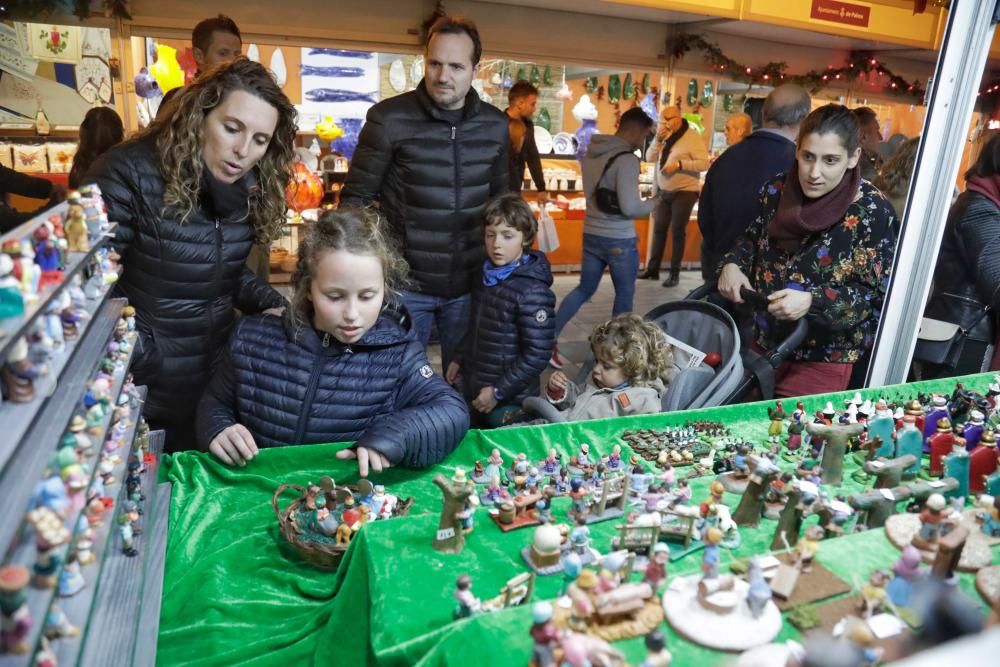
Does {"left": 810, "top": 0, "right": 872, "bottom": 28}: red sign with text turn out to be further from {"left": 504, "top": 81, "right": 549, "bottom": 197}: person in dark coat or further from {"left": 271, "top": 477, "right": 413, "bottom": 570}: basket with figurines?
{"left": 271, "top": 477, "right": 413, "bottom": 570}: basket with figurines

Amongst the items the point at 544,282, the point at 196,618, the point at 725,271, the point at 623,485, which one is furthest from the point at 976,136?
the point at 196,618

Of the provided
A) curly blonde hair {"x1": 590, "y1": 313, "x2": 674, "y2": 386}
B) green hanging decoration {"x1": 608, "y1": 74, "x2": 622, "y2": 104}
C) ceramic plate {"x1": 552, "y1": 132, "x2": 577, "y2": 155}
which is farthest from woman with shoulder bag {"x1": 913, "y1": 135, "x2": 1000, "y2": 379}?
ceramic plate {"x1": 552, "y1": 132, "x2": 577, "y2": 155}

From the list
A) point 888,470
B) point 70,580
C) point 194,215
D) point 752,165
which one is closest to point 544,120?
point 752,165

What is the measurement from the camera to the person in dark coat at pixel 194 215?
195 cm

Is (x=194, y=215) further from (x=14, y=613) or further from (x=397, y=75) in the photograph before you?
(x=397, y=75)

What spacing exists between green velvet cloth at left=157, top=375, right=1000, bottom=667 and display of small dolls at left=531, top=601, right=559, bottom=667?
3 centimetres

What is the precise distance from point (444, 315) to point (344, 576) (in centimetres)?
171

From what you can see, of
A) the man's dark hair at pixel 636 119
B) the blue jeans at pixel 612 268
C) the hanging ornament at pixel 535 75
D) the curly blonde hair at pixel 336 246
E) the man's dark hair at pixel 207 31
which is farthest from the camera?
the hanging ornament at pixel 535 75

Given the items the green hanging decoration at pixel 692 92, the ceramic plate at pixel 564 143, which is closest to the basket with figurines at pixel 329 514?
the ceramic plate at pixel 564 143

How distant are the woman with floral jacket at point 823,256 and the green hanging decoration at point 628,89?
14.2ft

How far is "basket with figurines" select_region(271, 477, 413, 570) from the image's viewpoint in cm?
157

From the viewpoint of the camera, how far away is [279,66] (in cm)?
550

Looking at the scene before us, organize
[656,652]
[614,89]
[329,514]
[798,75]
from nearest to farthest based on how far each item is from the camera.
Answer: [656,652]
[329,514]
[798,75]
[614,89]

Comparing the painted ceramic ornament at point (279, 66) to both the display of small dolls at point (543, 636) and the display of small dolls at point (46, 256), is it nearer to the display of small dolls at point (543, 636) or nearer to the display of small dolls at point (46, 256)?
the display of small dolls at point (46, 256)
